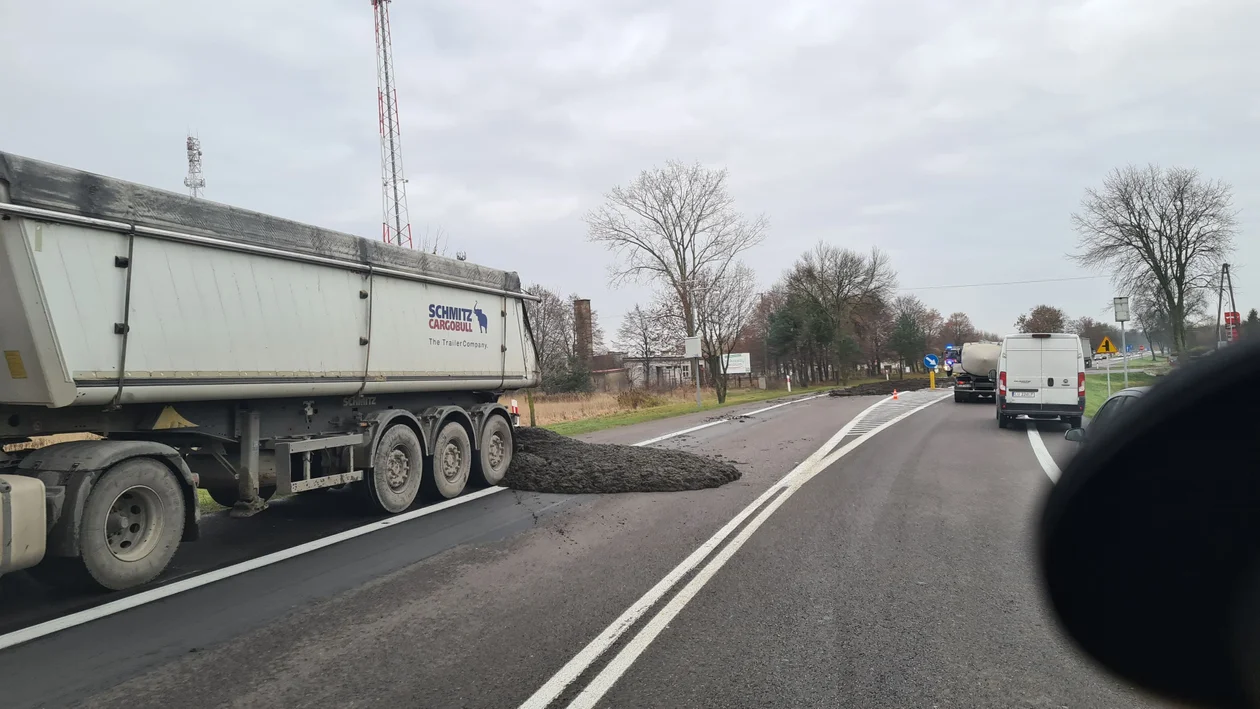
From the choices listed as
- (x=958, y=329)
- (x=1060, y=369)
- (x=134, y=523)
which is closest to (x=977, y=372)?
(x=1060, y=369)

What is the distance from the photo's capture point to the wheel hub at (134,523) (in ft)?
18.9

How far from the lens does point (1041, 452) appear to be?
1330cm


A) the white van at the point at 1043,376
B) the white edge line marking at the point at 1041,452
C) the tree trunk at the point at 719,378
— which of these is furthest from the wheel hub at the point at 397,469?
the tree trunk at the point at 719,378

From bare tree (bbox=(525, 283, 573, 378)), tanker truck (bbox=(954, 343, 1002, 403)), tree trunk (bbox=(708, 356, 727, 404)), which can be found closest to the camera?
tanker truck (bbox=(954, 343, 1002, 403))

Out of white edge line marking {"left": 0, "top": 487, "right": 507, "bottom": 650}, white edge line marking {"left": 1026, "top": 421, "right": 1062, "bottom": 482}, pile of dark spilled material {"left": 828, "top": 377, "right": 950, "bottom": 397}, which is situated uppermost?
pile of dark spilled material {"left": 828, "top": 377, "right": 950, "bottom": 397}

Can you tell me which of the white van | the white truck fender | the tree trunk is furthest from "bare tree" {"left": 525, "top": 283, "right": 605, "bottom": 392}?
the white truck fender

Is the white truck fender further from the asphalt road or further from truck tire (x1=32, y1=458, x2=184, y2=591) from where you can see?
the asphalt road

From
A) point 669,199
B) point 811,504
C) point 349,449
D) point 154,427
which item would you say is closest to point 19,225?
point 154,427

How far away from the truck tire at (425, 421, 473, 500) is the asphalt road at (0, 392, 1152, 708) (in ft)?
3.23

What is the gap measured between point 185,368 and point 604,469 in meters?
5.71

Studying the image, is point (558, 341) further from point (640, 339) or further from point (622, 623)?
point (622, 623)

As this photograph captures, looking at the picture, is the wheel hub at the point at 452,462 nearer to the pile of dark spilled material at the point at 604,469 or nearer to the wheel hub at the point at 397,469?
the wheel hub at the point at 397,469

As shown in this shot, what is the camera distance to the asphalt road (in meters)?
3.82

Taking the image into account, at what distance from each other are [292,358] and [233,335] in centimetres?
74
